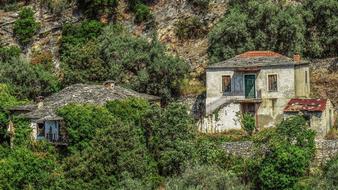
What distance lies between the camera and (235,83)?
46188 millimetres

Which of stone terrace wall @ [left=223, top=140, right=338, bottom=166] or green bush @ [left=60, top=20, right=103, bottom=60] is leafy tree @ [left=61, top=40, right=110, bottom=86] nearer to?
green bush @ [left=60, top=20, right=103, bottom=60]

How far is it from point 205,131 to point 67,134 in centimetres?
883

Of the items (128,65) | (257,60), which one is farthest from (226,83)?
(128,65)

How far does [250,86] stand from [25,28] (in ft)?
84.0

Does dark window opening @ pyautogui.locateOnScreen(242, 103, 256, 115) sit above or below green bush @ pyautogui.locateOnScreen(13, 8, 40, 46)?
below

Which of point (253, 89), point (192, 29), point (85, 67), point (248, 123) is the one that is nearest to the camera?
point (248, 123)

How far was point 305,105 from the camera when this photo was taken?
41656mm

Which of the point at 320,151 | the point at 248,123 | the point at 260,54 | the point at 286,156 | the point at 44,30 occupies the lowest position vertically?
the point at 286,156

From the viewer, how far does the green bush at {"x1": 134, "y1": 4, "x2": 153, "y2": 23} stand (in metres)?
60.4

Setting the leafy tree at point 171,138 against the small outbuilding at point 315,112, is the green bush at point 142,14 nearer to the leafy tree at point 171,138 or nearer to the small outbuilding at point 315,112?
the leafy tree at point 171,138

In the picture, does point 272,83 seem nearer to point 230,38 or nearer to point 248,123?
point 248,123

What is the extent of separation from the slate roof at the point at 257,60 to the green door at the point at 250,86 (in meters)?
0.80

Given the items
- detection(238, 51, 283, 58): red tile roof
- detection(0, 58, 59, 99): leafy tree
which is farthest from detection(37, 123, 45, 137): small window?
detection(238, 51, 283, 58): red tile roof

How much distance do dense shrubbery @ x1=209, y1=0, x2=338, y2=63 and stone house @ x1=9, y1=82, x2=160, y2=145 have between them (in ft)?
25.8
